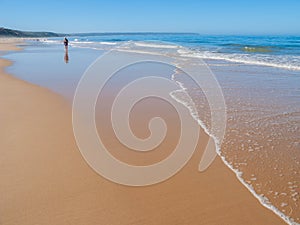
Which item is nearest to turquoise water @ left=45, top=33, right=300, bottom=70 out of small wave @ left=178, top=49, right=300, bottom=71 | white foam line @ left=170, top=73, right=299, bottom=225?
small wave @ left=178, top=49, right=300, bottom=71

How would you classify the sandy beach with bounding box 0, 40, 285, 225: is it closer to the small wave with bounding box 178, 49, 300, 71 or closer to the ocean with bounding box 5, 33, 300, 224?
the ocean with bounding box 5, 33, 300, 224

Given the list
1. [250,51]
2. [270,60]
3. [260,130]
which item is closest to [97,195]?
[260,130]

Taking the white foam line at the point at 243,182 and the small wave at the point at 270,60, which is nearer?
the white foam line at the point at 243,182

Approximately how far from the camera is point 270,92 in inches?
307

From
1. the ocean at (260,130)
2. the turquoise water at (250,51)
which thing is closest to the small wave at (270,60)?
the turquoise water at (250,51)

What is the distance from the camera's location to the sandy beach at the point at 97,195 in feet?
8.84

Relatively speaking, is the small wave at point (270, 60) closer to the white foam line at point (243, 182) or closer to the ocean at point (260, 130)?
the ocean at point (260, 130)

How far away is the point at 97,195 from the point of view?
120 inches

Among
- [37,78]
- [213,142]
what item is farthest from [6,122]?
[37,78]

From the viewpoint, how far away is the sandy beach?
269cm

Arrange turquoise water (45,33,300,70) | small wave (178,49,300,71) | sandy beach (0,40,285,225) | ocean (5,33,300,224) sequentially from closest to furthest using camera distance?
sandy beach (0,40,285,225) < ocean (5,33,300,224) < small wave (178,49,300,71) < turquoise water (45,33,300,70)

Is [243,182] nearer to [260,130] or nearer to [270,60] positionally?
[260,130]

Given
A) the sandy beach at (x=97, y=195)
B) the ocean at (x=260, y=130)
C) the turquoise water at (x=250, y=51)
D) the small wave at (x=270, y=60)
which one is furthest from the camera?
the turquoise water at (x=250, y=51)

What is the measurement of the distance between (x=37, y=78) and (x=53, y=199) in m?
8.01
